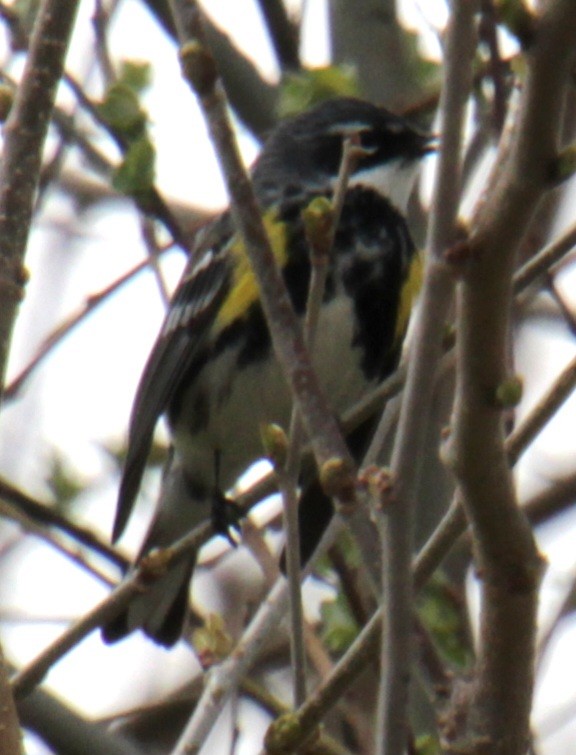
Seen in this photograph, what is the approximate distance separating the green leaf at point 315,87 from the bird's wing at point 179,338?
1.70 ft

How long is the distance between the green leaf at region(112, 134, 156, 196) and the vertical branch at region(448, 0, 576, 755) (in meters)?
1.55

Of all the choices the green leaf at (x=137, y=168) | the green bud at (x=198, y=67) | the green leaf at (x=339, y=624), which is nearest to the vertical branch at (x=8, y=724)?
the green bud at (x=198, y=67)

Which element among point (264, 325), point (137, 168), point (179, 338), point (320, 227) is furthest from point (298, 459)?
point (179, 338)

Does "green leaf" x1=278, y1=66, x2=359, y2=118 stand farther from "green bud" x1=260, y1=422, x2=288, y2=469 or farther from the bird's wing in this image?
"green bud" x1=260, y1=422, x2=288, y2=469

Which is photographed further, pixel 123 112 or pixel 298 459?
pixel 123 112

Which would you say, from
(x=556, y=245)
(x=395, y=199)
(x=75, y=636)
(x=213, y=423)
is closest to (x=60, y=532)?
(x=213, y=423)

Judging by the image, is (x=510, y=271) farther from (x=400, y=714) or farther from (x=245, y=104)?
(x=245, y=104)

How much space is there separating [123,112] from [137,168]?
151 mm

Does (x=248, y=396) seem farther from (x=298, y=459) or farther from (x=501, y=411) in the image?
(x=501, y=411)

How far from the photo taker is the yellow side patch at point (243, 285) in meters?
4.14

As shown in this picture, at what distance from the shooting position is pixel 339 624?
3549 millimetres

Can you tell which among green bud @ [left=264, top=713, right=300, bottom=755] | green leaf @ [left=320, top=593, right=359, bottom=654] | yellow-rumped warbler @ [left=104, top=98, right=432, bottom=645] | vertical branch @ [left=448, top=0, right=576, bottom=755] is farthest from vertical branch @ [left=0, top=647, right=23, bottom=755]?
yellow-rumped warbler @ [left=104, top=98, right=432, bottom=645]

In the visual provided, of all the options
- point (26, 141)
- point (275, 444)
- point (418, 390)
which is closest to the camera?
point (418, 390)

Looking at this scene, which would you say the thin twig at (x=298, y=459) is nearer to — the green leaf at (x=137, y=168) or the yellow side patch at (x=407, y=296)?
the green leaf at (x=137, y=168)
